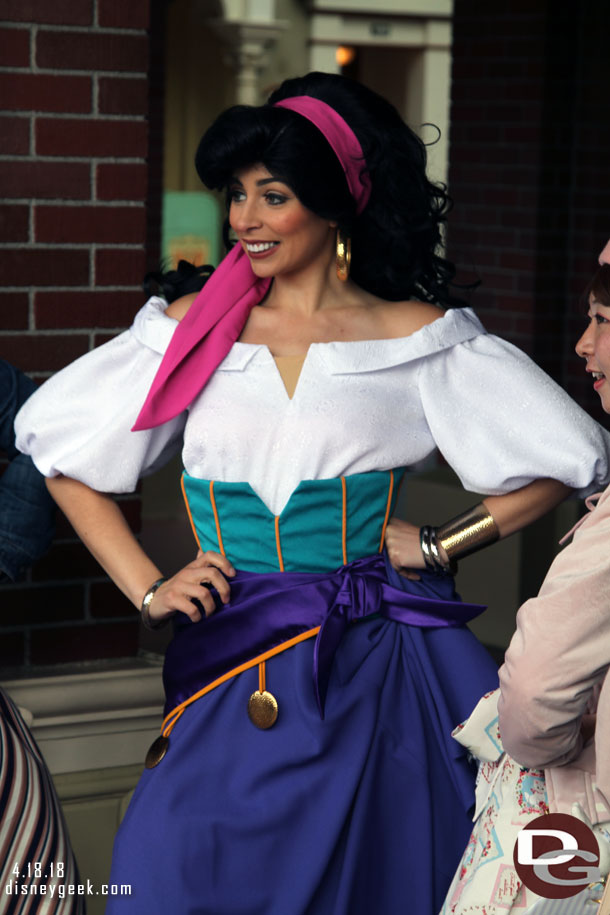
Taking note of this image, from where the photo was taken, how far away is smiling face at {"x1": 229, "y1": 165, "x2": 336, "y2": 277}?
87.9 inches

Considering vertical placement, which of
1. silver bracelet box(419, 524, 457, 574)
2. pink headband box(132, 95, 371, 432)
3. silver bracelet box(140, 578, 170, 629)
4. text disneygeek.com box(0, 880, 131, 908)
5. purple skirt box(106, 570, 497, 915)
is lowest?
text disneygeek.com box(0, 880, 131, 908)

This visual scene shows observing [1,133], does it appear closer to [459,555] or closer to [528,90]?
[459,555]

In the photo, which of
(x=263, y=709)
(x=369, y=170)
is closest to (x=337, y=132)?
(x=369, y=170)

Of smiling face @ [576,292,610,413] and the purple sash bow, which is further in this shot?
the purple sash bow

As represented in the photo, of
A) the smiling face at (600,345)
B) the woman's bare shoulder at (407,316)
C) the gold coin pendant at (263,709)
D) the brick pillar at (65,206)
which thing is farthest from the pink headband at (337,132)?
the gold coin pendant at (263,709)

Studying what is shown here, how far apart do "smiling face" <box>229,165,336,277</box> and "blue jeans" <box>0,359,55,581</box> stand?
59 cm

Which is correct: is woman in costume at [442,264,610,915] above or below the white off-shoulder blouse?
below

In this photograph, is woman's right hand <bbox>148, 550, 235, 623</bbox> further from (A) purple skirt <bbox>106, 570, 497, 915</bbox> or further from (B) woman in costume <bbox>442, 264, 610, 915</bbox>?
(B) woman in costume <bbox>442, 264, 610, 915</bbox>

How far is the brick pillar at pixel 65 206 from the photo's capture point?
286 cm

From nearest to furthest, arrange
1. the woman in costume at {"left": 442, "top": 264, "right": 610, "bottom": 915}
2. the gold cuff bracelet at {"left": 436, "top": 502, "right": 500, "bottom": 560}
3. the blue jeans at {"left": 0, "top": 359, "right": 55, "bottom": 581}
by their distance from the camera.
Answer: the woman in costume at {"left": 442, "top": 264, "right": 610, "bottom": 915} < the gold cuff bracelet at {"left": 436, "top": 502, "right": 500, "bottom": 560} < the blue jeans at {"left": 0, "top": 359, "right": 55, "bottom": 581}

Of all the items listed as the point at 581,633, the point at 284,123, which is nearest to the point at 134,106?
the point at 284,123

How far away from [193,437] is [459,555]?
52 cm

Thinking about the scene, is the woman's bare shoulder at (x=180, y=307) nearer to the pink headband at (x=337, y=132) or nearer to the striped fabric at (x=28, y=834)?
the pink headband at (x=337, y=132)

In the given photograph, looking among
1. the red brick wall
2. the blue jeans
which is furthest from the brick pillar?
the red brick wall
